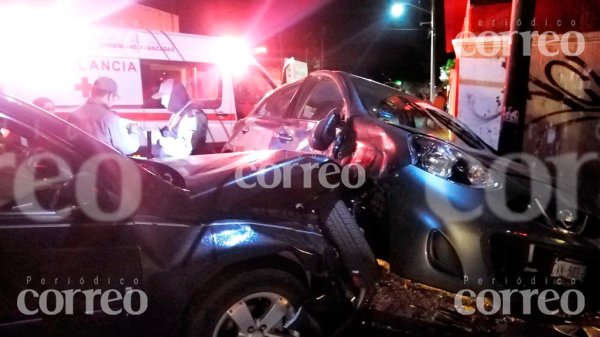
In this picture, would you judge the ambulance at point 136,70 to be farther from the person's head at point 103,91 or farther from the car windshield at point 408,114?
the car windshield at point 408,114

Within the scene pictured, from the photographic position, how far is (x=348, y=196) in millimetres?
3848

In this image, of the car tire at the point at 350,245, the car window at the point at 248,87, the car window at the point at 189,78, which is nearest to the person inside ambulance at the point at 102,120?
the car tire at the point at 350,245

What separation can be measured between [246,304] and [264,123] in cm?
289

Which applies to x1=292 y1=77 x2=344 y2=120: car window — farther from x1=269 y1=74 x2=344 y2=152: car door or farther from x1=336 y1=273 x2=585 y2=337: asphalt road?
x1=336 y1=273 x2=585 y2=337: asphalt road

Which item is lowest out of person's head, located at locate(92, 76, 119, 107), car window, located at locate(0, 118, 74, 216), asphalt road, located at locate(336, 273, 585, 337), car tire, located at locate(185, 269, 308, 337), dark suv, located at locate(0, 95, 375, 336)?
asphalt road, located at locate(336, 273, 585, 337)

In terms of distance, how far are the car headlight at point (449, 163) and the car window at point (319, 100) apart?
95 centimetres

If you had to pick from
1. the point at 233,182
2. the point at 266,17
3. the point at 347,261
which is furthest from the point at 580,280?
the point at 266,17

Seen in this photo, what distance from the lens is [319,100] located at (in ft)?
16.0

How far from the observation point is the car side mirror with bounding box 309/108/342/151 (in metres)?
4.11

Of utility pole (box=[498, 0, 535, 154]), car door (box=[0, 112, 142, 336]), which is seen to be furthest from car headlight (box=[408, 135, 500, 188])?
car door (box=[0, 112, 142, 336])

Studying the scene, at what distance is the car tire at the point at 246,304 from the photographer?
2.70 m

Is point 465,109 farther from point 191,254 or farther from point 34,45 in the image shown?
point 191,254

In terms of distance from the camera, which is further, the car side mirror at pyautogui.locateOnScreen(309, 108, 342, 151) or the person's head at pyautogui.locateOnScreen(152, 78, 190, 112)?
the person's head at pyautogui.locateOnScreen(152, 78, 190, 112)

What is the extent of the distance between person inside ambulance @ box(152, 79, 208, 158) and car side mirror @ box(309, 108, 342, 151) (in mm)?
2117
